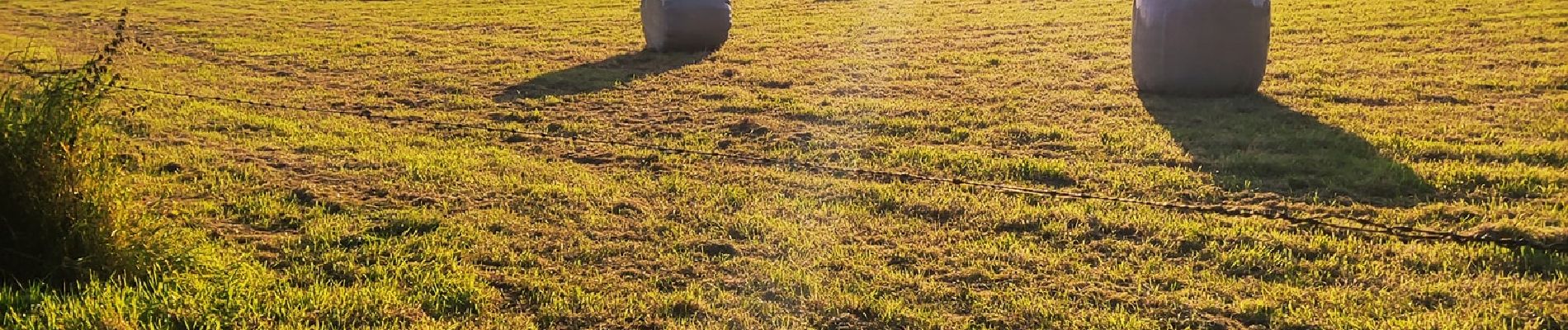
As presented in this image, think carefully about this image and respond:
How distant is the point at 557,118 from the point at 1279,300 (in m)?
5.31

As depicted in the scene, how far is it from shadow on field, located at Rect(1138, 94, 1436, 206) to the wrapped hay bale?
0.46 ft

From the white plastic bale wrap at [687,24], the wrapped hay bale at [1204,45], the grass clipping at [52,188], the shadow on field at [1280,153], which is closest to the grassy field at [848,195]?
the shadow on field at [1280,153]

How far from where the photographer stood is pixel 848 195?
5578mm

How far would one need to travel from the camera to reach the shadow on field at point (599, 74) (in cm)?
957

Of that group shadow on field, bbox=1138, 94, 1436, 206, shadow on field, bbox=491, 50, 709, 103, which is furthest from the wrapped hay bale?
shadow on field, bbox=491, 50, 709, 103

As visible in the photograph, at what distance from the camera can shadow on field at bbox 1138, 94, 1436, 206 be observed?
5.46 meters

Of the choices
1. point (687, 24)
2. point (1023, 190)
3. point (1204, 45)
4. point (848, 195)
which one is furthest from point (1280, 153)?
point (687, 24)

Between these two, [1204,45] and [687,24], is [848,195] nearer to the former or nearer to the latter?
[1204,45]

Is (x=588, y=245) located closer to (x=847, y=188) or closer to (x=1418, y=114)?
(x=847, y=188)

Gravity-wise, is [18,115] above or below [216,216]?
above

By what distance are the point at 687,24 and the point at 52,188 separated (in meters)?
8.16

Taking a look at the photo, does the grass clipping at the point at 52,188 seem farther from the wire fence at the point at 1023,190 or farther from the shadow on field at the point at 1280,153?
→ the shadow on field at the point at 1280,153

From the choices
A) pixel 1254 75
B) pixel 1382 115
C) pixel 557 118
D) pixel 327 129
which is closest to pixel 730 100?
pixel 557 118

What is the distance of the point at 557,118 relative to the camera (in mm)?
8164
